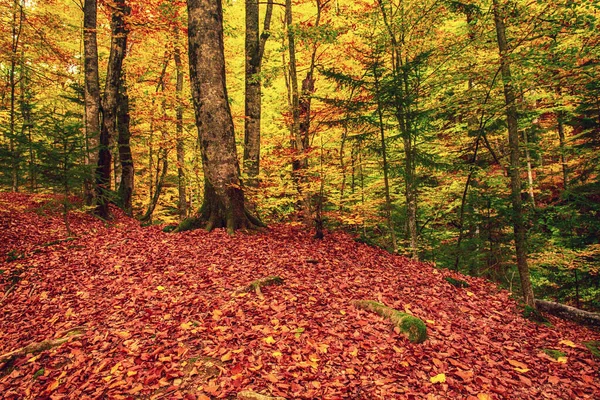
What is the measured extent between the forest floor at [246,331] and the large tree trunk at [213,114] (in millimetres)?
1063

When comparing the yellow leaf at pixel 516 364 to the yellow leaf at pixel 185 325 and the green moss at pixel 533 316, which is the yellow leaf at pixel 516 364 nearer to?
the green moss at pixel 533 316

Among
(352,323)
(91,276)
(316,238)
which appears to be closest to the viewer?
(352,323)

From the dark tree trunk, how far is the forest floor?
5.69 meters

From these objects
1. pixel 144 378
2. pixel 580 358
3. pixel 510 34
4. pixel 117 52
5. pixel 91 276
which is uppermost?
pixel 117 52

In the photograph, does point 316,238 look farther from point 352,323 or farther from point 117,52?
point 117,52

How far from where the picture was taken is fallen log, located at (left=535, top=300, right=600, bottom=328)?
7.00 m

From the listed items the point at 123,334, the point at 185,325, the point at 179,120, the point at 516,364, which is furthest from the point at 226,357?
the point at 179,120

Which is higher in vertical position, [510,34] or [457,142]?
[510,34]

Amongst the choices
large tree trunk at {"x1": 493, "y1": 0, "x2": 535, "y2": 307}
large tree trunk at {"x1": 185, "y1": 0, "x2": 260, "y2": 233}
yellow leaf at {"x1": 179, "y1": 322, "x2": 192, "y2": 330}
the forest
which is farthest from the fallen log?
yellow leaf at {"x1": 179, "y1": 322, "x2": 192, "y2": 330}

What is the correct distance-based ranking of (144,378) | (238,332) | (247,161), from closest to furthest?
(144,378) < (238,332) < (247,161)

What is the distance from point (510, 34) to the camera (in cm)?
835

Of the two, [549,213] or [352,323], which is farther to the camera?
[549,213]

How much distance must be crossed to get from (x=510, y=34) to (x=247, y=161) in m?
8.40

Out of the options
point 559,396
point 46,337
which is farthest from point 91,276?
point 559,396
